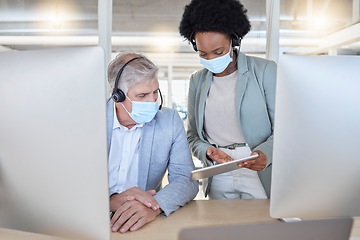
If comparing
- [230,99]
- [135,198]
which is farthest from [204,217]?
[230,99]

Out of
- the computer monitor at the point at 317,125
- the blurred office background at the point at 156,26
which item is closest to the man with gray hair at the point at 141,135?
the blurred office background at the point at 156,26

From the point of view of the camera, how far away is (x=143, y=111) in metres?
1.50

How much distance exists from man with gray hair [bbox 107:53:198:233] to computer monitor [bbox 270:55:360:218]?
0.61m

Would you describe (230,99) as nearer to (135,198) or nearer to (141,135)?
(141,135)

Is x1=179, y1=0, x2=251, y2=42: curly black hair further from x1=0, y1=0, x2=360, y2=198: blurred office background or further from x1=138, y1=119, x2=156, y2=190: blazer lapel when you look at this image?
x1=138, y1=119, x2=156, y2=190: blazer lapel

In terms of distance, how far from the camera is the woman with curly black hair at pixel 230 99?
1.72 meters

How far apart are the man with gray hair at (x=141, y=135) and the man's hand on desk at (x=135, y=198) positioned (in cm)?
15

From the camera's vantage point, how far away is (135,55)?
1611 millimetres

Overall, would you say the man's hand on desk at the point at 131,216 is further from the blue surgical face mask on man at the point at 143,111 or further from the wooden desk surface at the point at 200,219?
the blue surgical face mask on man at the point at 143,111

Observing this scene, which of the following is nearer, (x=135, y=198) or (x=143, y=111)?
(x=135, y=198)

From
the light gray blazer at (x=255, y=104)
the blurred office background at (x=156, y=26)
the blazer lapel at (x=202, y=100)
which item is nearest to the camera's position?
the light gray blazer at (x=255, y=104)

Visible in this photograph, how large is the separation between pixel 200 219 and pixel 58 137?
0.67m

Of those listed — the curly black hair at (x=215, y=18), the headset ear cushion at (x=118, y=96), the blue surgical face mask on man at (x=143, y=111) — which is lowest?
the blue surgical face mask on man at (x=143, y=111)

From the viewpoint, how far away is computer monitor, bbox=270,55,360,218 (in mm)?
852
